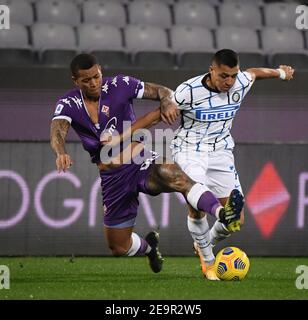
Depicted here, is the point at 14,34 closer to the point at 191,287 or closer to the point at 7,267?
the point at 7,267

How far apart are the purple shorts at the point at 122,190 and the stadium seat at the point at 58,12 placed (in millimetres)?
5999

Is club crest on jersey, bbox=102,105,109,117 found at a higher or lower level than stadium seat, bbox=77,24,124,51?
lower

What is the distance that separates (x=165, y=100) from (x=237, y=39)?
647 cm

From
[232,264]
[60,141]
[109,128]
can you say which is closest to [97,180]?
[109,128]

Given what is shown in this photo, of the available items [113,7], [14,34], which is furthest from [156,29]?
[14,34]

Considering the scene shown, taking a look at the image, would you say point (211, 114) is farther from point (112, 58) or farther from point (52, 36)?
point (52, 36)

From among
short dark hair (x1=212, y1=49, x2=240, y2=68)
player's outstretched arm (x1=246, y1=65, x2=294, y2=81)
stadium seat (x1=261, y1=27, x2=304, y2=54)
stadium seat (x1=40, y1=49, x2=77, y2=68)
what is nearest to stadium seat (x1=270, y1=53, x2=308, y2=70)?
stadium seat (x1=261, y1=27, x2=304, y2=54)

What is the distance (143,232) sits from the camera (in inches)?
471

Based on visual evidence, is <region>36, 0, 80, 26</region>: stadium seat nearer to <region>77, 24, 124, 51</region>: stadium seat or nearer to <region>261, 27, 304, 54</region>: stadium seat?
<region>77, 24, 124, 51</region>: stadium seat

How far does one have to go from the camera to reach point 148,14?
15.2m

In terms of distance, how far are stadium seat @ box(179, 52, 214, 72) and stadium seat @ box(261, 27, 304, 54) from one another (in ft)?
5.17

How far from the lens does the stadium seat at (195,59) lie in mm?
13500

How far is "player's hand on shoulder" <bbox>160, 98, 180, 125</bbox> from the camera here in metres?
8.25

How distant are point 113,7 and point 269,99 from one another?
3894 millimetres
